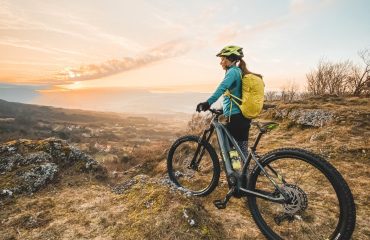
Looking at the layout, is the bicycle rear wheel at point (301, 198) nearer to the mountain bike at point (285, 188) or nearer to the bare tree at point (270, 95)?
the mountain bike at point (285, 188)

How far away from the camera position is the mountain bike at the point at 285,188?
3.86 metres

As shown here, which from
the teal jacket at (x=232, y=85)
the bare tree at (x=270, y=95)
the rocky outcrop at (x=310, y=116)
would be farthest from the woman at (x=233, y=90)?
the bare tree at (x=270, y=95)

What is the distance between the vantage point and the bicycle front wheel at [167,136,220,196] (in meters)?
6.51

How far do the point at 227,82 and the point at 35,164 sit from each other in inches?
262

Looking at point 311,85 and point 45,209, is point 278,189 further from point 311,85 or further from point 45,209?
point 311,85

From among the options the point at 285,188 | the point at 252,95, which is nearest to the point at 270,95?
the point at 252,95

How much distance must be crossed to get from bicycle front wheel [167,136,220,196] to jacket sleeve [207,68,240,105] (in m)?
1.57

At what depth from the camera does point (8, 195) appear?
271 inches

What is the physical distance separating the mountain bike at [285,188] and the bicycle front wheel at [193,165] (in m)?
0.03

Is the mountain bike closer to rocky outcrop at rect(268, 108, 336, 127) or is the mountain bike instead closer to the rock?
the rock

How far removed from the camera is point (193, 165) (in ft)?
22.7

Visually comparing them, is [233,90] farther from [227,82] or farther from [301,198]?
[301,198]

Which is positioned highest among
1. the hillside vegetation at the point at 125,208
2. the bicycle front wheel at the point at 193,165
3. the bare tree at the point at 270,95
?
the bare tree at the point at 270,95

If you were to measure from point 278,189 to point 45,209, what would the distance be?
5.40 meters
